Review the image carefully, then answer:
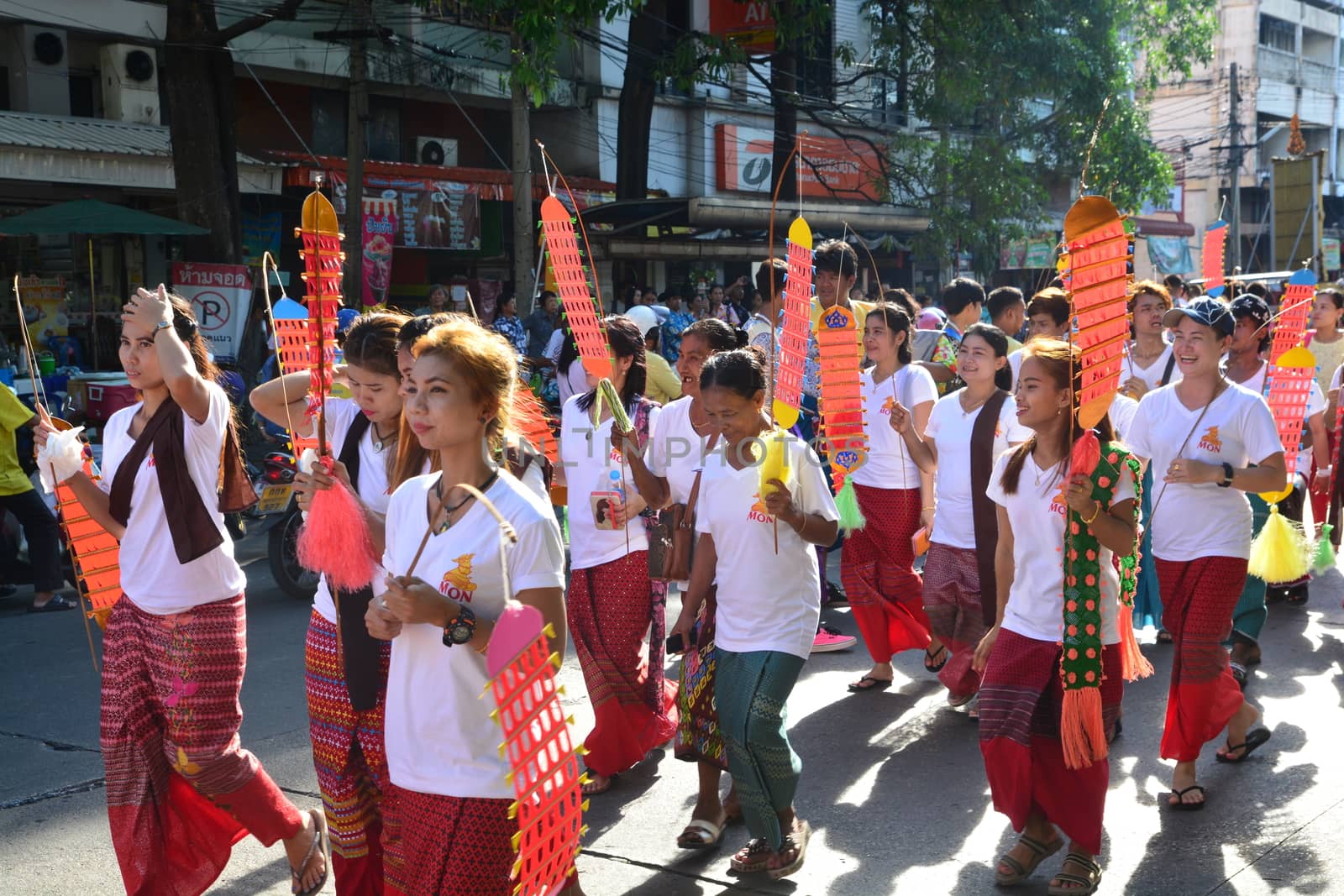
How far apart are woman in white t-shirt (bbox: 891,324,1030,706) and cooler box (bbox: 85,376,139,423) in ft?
22.5

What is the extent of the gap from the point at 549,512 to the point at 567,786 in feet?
1.82

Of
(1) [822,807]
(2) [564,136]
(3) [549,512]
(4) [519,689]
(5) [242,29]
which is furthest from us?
(2) [564,136]

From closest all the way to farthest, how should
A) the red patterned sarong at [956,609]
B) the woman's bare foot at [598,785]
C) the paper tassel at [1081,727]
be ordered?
the paper tassel at [1081,727] < the woman's bare foot at [598,785] < the red patterned sarong at [956,609]

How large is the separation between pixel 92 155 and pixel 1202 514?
11.5m

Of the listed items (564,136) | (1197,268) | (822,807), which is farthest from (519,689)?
(1197,268)

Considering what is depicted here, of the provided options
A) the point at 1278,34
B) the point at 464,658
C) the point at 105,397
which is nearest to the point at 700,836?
the point at 464,658

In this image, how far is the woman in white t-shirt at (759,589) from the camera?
4.05 m

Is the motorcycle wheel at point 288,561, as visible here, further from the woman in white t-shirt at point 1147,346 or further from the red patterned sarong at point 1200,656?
the red patterned sarong at point 1200,656

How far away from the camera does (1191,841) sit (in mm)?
4391

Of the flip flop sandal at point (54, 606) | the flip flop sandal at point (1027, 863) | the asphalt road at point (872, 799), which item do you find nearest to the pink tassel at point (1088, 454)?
the flip flop sandal at point (1027, 863)

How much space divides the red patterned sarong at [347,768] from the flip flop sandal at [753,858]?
3.69 feet

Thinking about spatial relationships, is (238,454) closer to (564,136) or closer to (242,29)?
(242,29)

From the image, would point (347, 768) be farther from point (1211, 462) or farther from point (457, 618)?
point (1211, 462)

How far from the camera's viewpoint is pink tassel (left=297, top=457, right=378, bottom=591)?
323 cm
